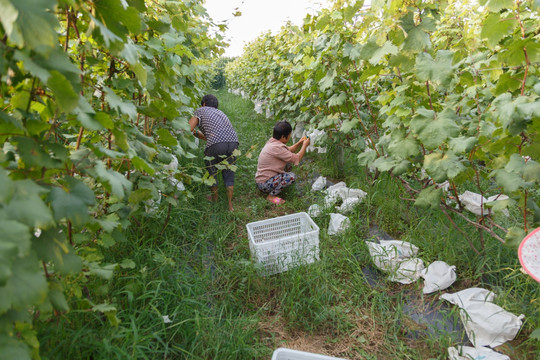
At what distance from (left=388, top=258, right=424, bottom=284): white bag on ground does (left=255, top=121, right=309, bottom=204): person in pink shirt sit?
67.6 inches

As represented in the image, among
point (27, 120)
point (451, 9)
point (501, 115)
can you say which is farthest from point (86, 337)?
point (451, 9)

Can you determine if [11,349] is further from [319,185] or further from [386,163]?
[319,185]

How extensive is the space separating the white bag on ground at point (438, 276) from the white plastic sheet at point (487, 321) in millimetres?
199

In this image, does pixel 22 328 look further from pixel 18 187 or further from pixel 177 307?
pixel 177 307

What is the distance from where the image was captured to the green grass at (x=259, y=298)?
162cm

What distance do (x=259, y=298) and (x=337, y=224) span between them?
1038 mm

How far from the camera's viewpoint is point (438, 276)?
7.10 ft

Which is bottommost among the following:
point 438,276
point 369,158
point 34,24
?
point 438,276

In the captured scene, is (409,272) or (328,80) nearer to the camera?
(409,272)

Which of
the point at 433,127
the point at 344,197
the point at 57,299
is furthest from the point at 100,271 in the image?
the point at 344,197

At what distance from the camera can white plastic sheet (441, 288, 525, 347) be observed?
5.67 feet

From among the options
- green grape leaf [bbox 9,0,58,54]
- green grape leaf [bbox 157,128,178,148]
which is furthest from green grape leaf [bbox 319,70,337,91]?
green grape leaf [bbox 9,0,58,54]

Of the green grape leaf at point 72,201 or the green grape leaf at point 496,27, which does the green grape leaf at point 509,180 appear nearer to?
the green grape leaf at point 496,27

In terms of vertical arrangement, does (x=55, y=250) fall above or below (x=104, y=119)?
below
